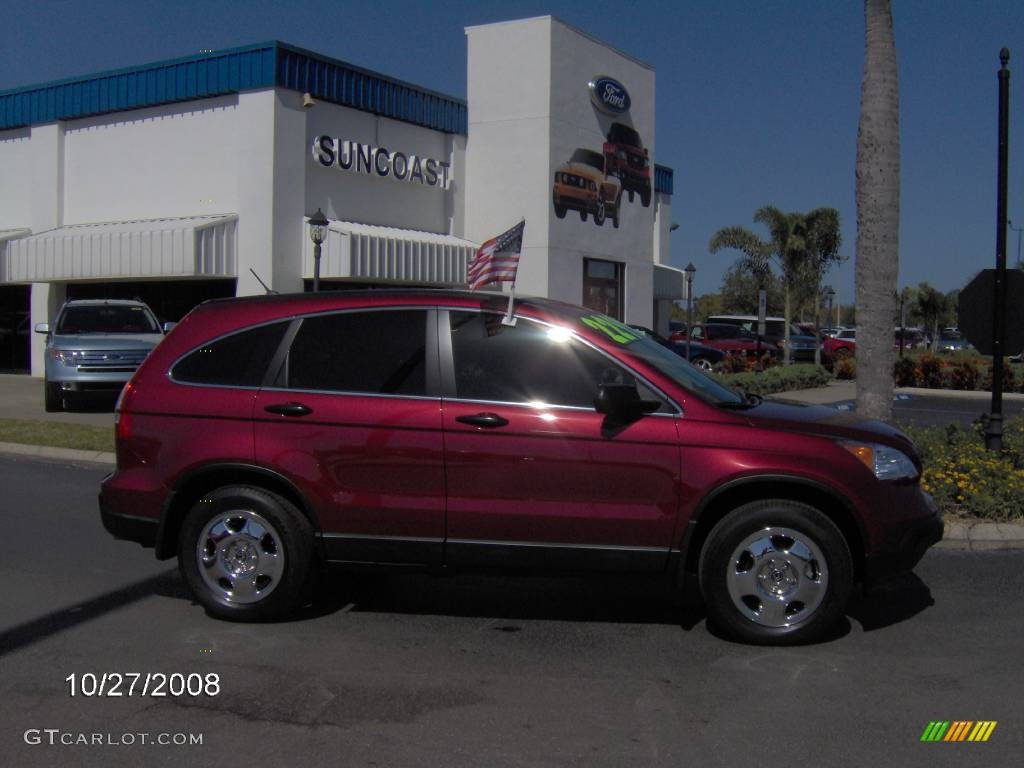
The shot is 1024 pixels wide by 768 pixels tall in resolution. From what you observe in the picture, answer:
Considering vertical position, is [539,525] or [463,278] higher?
[463,278]

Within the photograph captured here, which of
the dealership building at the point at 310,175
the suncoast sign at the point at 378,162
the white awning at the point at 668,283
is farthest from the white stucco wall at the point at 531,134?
the white awning at the point at 668,283

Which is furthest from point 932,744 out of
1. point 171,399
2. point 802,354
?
point 802,354

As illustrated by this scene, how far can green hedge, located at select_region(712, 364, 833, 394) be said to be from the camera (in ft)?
75.3

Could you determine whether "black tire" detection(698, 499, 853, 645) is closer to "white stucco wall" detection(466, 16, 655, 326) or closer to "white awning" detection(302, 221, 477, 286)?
"white awning" detection(302, 221, 477, 286)

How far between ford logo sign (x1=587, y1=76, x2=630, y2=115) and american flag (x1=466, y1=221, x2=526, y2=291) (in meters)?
20.2

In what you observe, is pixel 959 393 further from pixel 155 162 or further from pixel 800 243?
pixel 155 162

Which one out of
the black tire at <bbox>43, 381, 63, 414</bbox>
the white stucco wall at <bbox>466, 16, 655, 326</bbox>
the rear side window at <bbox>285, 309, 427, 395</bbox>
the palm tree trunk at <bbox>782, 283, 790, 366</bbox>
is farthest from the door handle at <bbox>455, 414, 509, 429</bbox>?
the palm tree trunk at <bbox>782, 283, 790, 366</bbox>

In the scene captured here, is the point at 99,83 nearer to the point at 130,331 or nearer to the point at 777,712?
the point at 130,331

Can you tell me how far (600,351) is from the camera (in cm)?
563

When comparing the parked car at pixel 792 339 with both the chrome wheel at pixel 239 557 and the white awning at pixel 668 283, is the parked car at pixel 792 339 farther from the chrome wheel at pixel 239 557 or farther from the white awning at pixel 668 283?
the chrome wheel at pixel 239 557

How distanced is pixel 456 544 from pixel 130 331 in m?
13.8

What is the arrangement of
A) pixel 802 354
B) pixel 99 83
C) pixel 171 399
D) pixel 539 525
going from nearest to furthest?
pixel 539 525 < pixel 171 399 < pixel 99 83 < pixel 802 354

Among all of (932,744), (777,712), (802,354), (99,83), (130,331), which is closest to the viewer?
(932,744)
